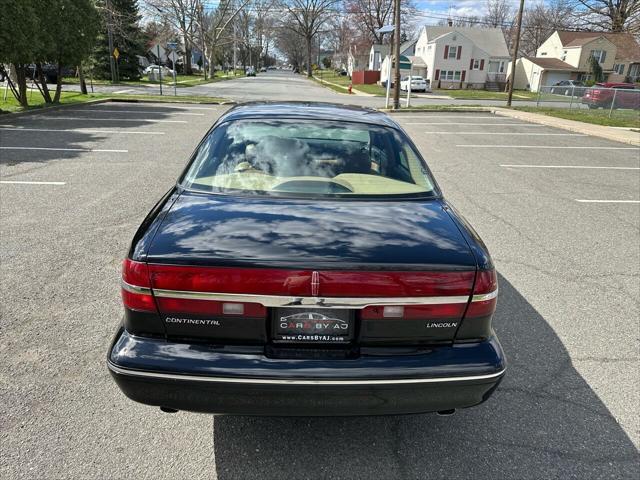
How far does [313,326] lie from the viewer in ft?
6.63

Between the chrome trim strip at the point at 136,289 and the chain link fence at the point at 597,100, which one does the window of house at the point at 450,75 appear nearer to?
the chain link fence at the point at 597,100

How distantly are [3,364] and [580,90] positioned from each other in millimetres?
30300

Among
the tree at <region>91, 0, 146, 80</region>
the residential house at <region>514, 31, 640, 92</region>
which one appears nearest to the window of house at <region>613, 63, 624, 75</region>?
the residential house at <region>514, 31, 640, 92</region>

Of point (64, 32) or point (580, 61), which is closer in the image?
point (64, 32)

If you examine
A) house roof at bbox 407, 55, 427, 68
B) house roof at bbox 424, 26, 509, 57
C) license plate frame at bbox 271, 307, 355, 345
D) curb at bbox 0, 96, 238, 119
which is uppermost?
house roof at bbox 424, 26, 509, 57

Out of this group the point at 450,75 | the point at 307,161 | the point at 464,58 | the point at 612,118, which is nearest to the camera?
the point at 307,161

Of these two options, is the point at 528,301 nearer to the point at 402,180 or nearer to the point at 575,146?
the point at 402,180

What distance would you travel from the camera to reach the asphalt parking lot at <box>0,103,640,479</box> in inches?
90.8

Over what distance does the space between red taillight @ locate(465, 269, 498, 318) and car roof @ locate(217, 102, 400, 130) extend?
1687 millimetres

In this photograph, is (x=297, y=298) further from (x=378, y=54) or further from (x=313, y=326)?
(x=378, y=54)

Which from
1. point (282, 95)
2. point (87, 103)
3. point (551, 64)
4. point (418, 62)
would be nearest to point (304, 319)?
point (87, 103)

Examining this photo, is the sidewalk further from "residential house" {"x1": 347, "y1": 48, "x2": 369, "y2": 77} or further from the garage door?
"residential house" {"x1": 347, "y1": 48, "x2": 369, "y2": 77}

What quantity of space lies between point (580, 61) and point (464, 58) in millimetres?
15598

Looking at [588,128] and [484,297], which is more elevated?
[484,297]
